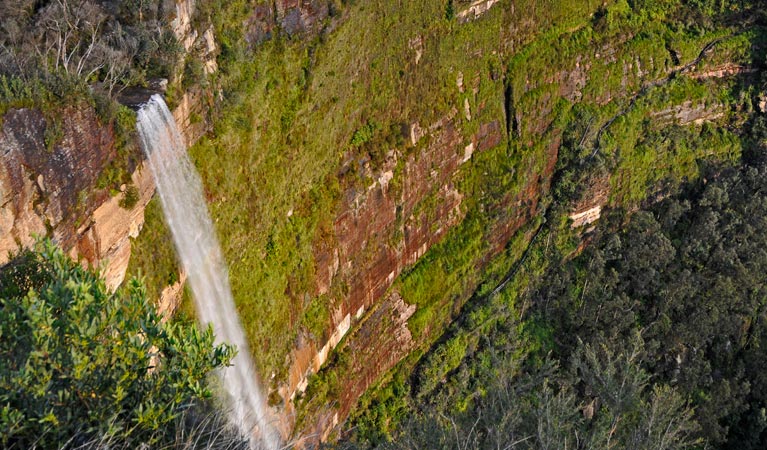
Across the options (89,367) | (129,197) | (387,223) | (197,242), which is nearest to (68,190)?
(129,197)

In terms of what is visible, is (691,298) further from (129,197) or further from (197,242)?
(129,197)

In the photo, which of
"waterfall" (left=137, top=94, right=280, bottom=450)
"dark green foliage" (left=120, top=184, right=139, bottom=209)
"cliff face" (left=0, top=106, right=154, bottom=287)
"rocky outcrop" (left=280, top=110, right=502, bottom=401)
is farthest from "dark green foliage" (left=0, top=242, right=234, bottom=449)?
"rocky outcrop" (left=280, top=110, right=502, bottom=401)

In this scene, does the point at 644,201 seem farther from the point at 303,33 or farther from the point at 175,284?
the point at 175,284

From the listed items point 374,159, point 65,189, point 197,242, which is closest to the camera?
point 65,189

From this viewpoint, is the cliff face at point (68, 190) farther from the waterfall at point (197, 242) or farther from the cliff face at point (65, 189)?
the waterfall at point (197, 242)

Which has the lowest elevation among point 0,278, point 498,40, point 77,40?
point 498,40

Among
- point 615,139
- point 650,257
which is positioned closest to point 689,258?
point 650,257
